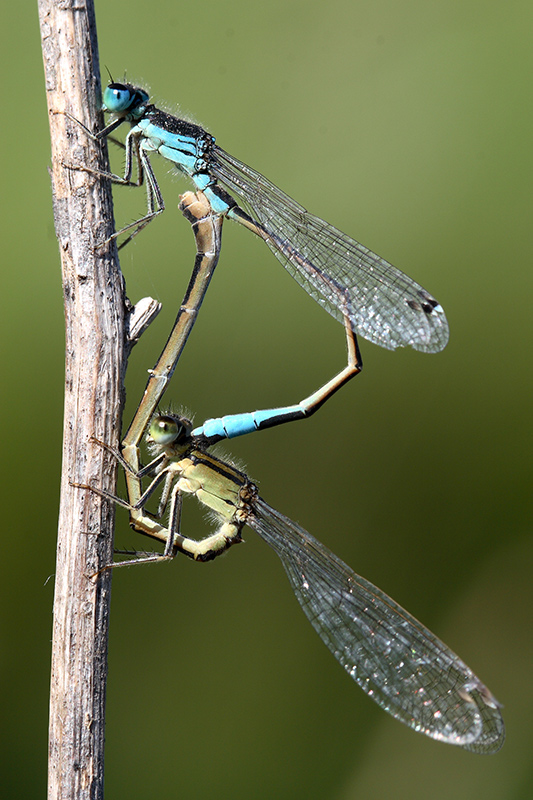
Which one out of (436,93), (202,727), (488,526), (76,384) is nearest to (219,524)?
(76,384)

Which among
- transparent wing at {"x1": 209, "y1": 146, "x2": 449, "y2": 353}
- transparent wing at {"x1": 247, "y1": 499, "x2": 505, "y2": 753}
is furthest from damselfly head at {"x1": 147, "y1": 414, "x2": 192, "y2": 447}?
transparent wing at {"x1": 209, "y1": 146, "x2": 449, "y2": 353}

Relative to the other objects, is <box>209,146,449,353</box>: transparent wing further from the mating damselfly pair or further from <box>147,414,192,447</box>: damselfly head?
<box>147,414,192,447</box>: damselfly head

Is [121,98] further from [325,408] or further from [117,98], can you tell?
[325,408]

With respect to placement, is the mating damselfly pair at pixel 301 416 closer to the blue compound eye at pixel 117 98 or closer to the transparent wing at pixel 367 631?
the transparent wing at pixel 367 631

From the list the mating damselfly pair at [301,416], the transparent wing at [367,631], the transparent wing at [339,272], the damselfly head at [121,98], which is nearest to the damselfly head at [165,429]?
the mating damselfly pair at [301,416]

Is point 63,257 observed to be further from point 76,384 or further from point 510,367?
point 510,367
